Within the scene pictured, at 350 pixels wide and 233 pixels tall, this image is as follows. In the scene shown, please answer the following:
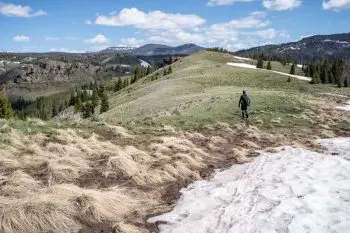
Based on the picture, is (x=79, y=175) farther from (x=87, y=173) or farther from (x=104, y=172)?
(x=104, y=172)

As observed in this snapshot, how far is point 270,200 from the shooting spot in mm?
9836

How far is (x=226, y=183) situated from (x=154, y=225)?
11.4ft

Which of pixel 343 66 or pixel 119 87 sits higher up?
pixel 343 66

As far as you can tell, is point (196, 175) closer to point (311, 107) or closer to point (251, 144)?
point (251, 144)

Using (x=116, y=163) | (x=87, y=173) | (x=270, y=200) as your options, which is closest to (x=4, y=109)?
(x=116, y=163)

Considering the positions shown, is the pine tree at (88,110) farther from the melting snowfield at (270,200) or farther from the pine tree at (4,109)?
the melting snowfield at (270,200)

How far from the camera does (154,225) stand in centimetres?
895

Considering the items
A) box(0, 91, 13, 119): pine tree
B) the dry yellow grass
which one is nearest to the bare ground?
the dry yellow grass

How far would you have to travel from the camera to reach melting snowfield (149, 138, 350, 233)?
8.40 m

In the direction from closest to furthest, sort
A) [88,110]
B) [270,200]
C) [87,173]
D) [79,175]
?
[270,200] → [79,175] → [87,173] → [88,110]

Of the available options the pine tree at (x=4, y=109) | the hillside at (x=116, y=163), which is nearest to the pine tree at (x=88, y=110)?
the pine tree at (x=4, y=109)

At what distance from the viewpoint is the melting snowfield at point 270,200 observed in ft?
27.6

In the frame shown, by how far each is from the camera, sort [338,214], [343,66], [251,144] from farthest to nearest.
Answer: [343,66] → [251,144] → [338,214]

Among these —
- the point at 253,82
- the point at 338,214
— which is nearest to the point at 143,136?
the point at 338,214
